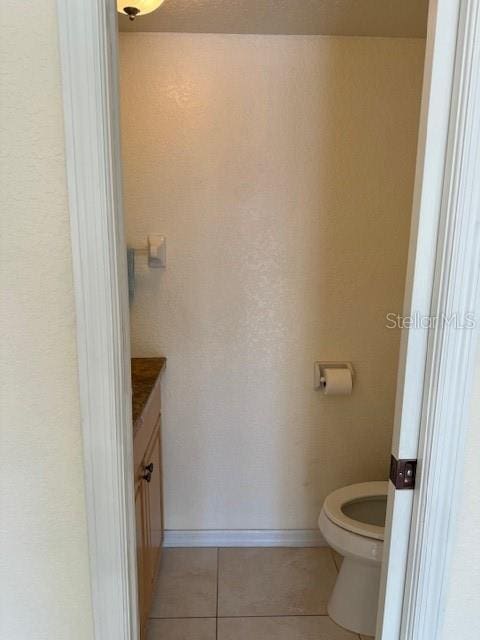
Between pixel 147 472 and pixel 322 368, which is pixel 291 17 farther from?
pixel 147 472

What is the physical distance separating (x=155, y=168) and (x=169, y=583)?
185cm

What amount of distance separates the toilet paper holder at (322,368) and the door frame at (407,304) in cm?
120

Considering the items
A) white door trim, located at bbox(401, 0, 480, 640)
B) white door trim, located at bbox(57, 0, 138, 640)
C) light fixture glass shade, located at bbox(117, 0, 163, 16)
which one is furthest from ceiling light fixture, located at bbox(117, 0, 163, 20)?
white door trim, located at bbox(401, 0, 480, 640)

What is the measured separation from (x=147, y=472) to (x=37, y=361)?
1.04 metres

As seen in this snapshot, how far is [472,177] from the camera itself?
2.79ft

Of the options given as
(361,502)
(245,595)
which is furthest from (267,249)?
(245,595)

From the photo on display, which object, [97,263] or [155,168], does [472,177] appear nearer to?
[97,263]

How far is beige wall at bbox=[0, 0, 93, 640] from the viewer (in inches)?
31.2

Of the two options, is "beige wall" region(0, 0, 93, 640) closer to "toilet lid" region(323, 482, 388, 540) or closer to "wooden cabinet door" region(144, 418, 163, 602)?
"wooden cabinet door" region(144, 418, 163, 602)

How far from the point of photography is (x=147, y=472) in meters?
1.80

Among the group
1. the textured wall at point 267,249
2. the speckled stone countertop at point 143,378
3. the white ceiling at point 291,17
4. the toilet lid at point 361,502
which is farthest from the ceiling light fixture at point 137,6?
the toilet lid at point 361,502

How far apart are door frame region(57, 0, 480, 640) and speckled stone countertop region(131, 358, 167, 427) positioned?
63cm

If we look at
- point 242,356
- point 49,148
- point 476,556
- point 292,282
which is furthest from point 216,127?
point 476,556

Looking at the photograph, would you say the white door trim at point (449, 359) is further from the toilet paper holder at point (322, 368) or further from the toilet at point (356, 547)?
the toilet paper holder at point (322, 368)
